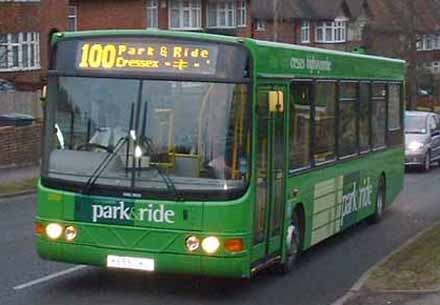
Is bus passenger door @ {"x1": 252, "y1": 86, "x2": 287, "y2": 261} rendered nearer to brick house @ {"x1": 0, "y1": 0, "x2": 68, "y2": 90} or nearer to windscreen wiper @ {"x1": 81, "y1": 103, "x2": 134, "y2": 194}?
windscreen wiper @ {"x1": 81, "y1": 103, "x2": 134, "y2": 194}

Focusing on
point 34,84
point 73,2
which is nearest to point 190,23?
point 73,2

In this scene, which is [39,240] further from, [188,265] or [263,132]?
[263,132]

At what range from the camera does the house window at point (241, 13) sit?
2918 inches

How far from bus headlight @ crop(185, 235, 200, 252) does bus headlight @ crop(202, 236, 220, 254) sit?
0.19ft

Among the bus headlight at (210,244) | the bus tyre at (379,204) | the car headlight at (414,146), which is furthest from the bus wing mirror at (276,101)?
the car headlight at (414,146)

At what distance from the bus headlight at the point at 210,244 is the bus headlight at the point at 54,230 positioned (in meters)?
1.45

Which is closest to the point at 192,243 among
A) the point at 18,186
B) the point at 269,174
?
the point at 269,174

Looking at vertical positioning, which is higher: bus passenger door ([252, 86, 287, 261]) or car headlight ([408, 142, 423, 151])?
bus passenger door ([252, 86, 287, 261])

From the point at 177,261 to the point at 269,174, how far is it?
145 cm

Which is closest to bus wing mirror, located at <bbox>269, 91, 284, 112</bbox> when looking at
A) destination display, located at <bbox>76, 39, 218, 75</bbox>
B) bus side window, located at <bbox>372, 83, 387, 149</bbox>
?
destination display, located at <bbox>76, 39, 218, 75</bbox>

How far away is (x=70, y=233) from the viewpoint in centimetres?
1123

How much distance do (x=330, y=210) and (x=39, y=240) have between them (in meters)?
4.73

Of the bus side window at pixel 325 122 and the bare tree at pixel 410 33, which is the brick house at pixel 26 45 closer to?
the bare tree at pixel 410 33

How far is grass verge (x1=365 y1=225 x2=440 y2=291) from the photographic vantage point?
11.7 metres
